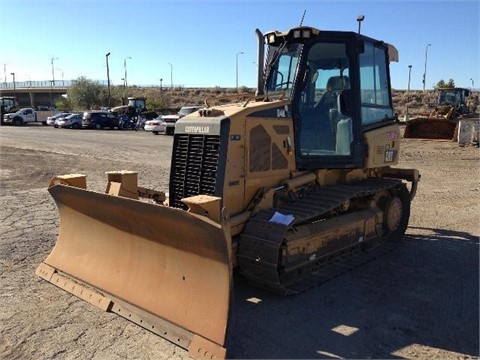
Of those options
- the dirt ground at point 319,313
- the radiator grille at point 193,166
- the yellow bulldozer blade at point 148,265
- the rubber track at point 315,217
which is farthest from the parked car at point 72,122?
the radiator grille at point 193,166

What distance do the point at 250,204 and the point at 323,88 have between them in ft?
6.39

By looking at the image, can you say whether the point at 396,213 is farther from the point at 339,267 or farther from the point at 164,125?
the point at 164,125

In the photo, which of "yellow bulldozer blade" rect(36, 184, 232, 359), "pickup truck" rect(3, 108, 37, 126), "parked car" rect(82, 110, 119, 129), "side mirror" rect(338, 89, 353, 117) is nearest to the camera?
"yellow bulldozer blade" rect(36, 184, 232, 359)

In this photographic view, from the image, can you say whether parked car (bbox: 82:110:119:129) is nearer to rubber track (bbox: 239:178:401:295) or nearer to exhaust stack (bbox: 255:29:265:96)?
rubber track (bbox: 239:178:401:295)

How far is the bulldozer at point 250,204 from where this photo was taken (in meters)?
4.39

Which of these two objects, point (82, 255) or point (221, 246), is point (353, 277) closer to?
point (221, 246)

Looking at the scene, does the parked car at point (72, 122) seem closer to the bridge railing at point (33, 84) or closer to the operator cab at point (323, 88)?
the operator cab at point (323, 88)

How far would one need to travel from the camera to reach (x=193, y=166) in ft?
18.0

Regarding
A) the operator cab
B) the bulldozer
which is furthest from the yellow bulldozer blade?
the operator cab

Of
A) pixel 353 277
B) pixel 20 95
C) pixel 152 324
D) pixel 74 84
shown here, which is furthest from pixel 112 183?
pixel 20 95

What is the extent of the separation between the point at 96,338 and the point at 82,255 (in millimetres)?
1606

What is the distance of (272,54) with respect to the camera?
6430 mm

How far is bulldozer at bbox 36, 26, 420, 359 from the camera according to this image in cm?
439

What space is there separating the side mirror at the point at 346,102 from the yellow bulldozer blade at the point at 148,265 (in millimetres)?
2913
